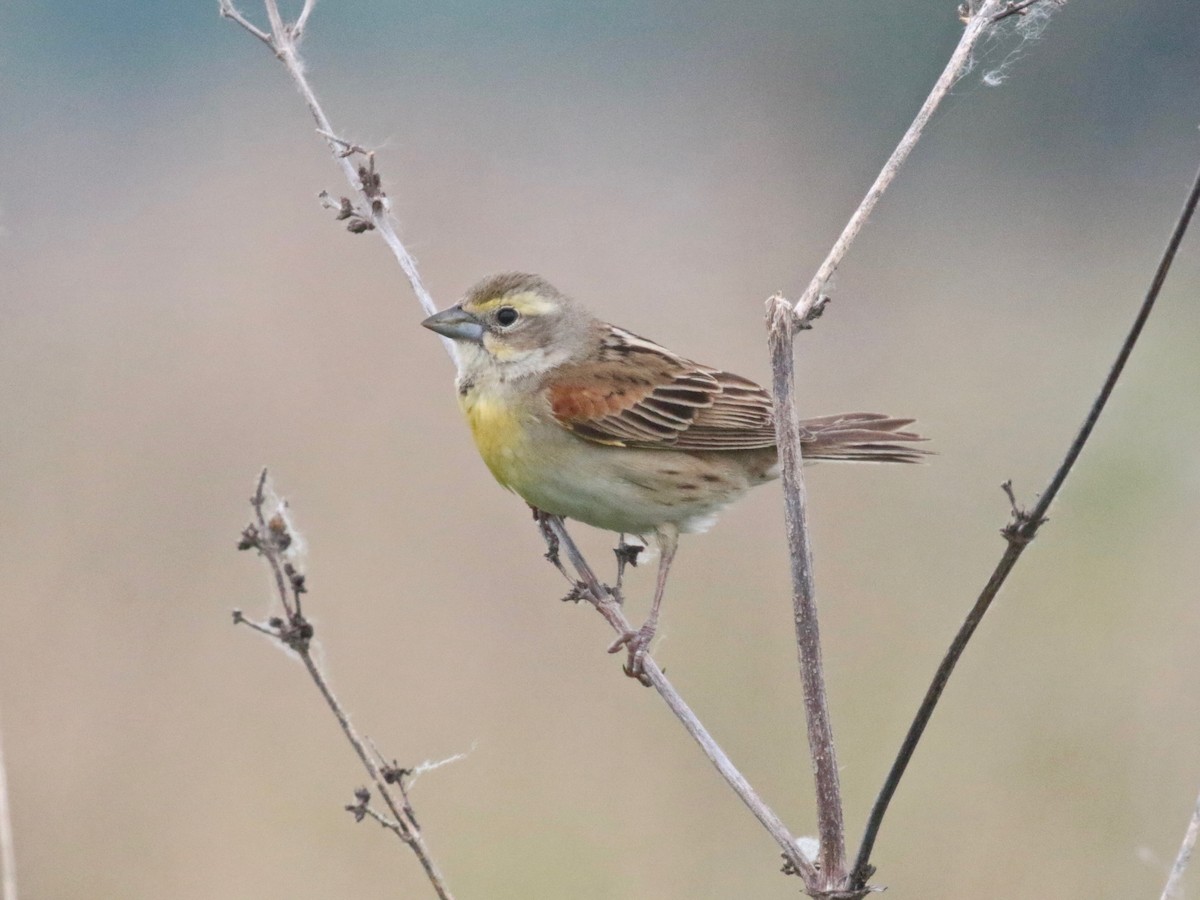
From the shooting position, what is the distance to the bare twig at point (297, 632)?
8.93 feet

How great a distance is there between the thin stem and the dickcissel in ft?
4.76

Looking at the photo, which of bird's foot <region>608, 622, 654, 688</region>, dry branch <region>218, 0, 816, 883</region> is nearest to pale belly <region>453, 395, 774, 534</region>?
dry branch <region>218, 0, 816, 883</region>

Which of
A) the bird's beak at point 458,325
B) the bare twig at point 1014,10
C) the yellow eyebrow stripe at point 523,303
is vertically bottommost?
the bird's beak at point 458,325

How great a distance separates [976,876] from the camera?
217 inches

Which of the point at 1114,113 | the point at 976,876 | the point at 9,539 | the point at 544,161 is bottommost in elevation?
the point at 976,876

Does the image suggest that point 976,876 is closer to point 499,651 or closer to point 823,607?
point 823,607

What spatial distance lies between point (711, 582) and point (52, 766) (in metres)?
3.25

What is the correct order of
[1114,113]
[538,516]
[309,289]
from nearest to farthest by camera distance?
1. [538,516]
2. [309,289]
3. [1114,113]

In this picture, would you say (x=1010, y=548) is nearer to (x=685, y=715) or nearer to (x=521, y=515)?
(x=685, y=715)

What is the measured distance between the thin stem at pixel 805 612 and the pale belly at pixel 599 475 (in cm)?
159

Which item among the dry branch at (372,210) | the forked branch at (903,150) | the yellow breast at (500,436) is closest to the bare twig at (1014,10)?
the forked branch at (903,150)

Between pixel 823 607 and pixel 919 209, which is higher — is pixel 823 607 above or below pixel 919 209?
below

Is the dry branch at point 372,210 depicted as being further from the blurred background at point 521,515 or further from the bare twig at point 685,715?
the blurred background at point 521,515

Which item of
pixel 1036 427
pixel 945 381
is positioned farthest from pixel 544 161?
pixel 1036 427
